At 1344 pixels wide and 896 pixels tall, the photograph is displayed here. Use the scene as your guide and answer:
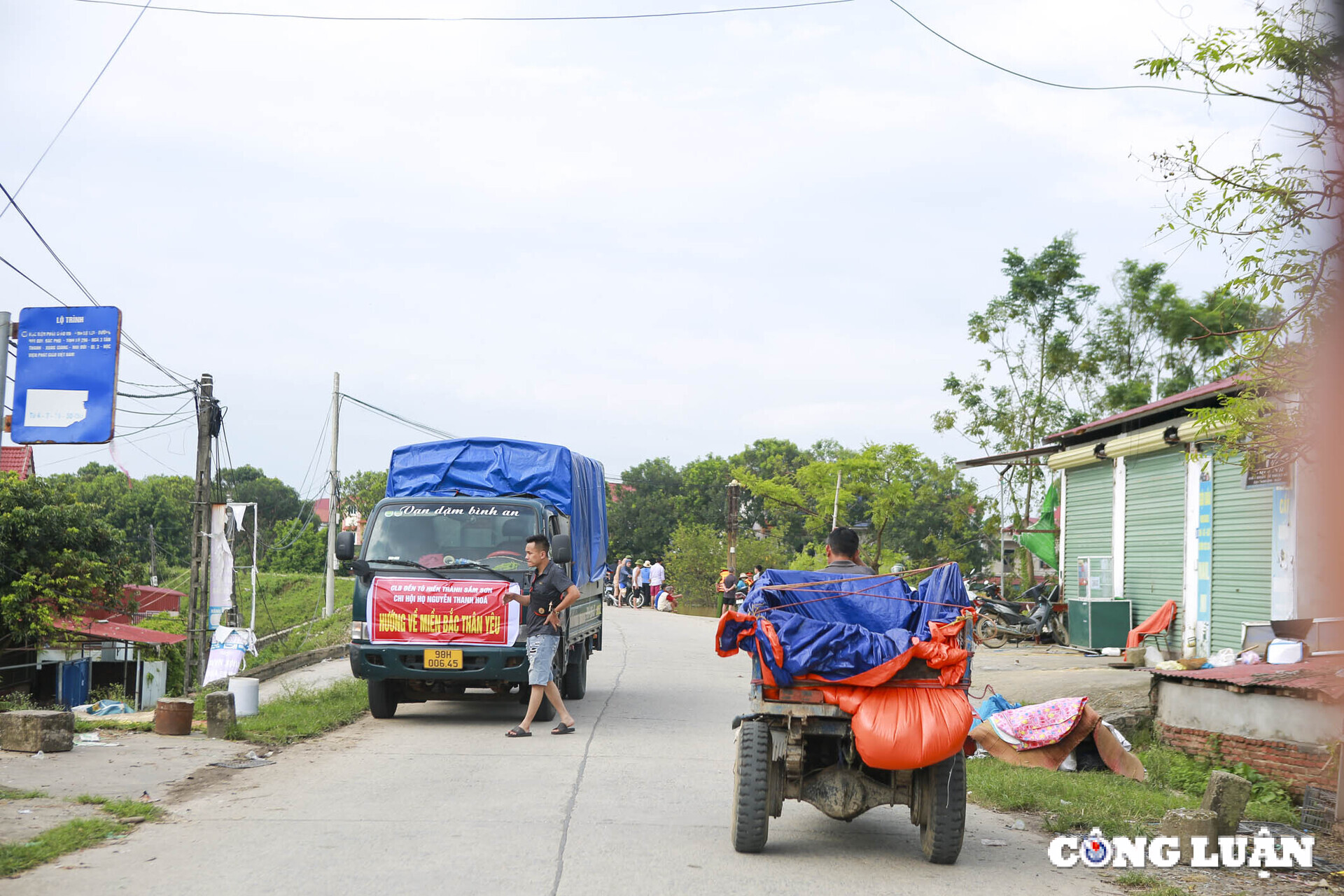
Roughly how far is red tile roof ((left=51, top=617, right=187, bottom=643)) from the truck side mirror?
45.0 ft

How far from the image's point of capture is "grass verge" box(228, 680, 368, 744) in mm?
10188

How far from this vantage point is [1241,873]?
6.17 metres

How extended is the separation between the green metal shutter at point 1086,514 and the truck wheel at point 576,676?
11.4 m

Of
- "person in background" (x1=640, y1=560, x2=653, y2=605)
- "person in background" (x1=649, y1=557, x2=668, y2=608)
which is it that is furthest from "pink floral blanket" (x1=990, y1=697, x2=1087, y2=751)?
"person in background" (x1=640, y1=560, x2=653, y2=605)

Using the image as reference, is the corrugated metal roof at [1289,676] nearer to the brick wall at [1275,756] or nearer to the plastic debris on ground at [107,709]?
the brick wall at [1275,756]

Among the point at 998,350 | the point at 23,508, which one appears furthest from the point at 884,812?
the point at 998,350

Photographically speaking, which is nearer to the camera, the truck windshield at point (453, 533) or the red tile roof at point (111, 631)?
the truck windshield at point (453, 533)

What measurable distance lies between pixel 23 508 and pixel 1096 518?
20579 millimetres

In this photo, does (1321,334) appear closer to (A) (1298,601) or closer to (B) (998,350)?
(A) (1298,601)

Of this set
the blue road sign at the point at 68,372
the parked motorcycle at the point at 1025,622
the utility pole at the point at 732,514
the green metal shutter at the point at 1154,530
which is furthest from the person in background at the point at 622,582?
the blue road sign at the point at 68,372

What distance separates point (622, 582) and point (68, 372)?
34584 millimetres

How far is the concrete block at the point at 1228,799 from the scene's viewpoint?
22.4ft

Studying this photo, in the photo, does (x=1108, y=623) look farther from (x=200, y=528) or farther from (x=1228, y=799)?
(x=200, y=528)

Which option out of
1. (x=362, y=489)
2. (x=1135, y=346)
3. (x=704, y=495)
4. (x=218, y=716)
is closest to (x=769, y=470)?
(x=704, y=495)
